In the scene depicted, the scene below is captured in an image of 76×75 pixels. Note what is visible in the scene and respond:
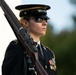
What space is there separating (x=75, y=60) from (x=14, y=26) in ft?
46.8

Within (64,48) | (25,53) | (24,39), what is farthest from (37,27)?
(64,48)

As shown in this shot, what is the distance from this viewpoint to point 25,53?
395 centimetres

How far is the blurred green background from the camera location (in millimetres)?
17672

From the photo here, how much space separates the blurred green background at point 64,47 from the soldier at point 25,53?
12860mm

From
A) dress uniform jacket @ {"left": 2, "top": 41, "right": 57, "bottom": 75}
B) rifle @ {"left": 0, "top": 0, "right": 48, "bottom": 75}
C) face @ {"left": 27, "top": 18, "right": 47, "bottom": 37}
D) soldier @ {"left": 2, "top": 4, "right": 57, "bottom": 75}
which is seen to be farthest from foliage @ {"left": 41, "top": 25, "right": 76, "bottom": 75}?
rifle @ {"left": 0, "top": 0, "right": 48, "bottom": 75}

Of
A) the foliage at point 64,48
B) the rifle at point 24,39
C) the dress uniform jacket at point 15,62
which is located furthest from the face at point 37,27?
the foliage at point 64,48

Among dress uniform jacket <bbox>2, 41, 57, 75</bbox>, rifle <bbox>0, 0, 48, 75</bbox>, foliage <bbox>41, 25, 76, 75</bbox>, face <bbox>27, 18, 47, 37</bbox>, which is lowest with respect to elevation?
foliage <bbox>41, 25, 76, 75</bbox>

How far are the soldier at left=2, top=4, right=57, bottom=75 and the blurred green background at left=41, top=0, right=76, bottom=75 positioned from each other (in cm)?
1286

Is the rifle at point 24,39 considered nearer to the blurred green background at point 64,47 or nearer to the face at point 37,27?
the face at point 37,27

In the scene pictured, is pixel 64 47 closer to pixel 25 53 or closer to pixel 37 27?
pixel 37 27

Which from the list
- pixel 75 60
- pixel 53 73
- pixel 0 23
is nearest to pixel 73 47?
pixel 75 60

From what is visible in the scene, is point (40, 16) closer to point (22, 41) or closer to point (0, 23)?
point (22, 41)

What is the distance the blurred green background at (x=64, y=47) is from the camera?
696 inches

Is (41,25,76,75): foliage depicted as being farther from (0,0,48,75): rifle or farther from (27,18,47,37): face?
(0,0,48,75): rifle
